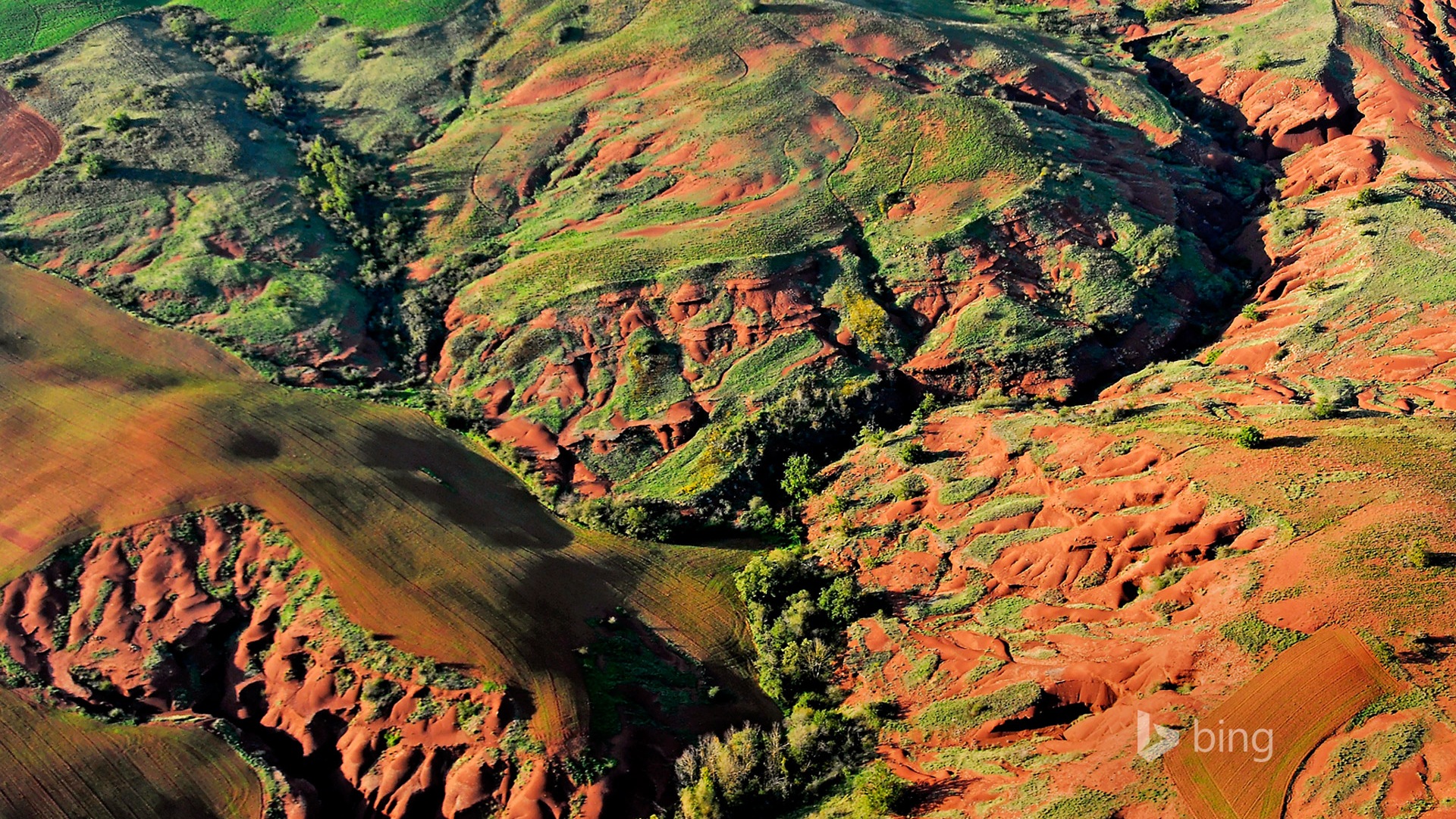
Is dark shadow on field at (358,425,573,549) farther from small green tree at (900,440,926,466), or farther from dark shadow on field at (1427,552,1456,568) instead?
dark shadow on field at (1427,552,1456,568)

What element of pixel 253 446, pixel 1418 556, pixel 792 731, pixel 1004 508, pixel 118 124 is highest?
pixel 1418 556

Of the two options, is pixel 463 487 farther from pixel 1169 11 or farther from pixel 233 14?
pixel 1169 11

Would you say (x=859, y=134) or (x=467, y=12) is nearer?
(x=859, y=134)

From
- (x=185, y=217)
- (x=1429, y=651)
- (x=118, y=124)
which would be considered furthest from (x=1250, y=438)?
(x=118, y=124)

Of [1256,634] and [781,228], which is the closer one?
[1256,634]

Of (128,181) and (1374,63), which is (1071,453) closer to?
(1374,63)

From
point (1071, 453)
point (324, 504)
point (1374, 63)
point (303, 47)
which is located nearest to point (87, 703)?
point (324, 504)

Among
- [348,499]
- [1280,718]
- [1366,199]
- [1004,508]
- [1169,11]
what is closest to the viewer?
[1280,718]

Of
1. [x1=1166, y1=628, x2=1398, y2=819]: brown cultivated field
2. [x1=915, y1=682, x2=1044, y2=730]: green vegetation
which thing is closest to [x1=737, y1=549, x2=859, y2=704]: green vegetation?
[x1=915, y1=682, x2=1044, y2=730]: green vegetation
